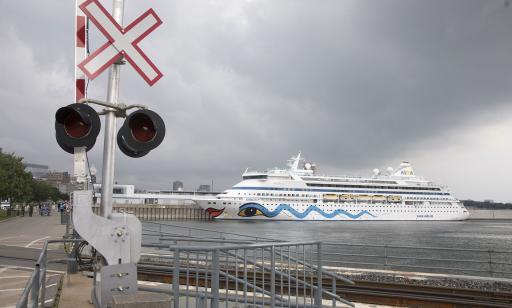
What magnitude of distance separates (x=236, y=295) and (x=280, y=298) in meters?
0.67

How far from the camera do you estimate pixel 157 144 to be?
422 centimetres

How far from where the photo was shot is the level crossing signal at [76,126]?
3850 millimetres

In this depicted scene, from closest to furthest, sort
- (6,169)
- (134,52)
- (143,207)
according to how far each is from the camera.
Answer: (134,52)
(6,169)
(143,207)

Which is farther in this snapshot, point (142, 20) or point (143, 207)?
point (143, 207)

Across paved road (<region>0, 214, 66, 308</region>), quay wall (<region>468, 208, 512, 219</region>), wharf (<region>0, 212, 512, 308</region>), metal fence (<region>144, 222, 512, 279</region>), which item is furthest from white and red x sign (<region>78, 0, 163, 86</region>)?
quay wall (<region>468, 208, 512, 219</region>)

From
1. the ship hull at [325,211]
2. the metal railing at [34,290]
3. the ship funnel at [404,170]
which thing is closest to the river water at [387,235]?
the ship hull at [325,211]

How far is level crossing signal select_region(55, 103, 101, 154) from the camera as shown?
12.6 feet

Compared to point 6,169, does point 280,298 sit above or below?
below

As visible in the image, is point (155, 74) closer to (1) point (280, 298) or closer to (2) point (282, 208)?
(1) point (280, 298)

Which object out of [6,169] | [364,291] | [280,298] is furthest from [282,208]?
[280,298]

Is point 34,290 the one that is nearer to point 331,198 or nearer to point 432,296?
point 432,296

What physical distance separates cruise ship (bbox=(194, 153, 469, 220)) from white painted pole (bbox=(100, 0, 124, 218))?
7818 cm

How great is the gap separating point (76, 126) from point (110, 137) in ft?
1.31

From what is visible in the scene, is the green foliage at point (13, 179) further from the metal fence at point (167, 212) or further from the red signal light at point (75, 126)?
the metal fence at point (167, 212)
